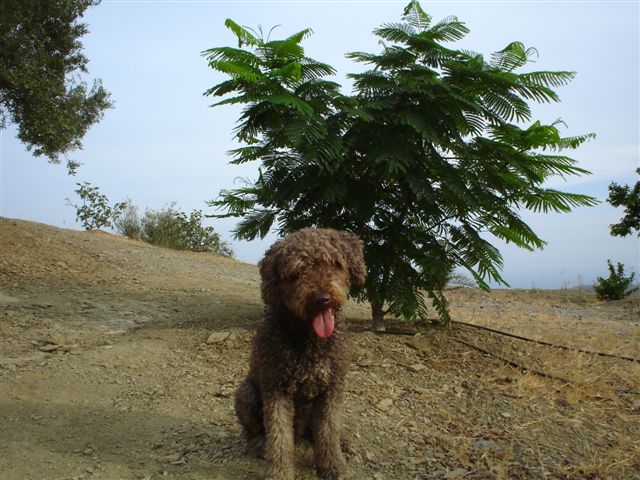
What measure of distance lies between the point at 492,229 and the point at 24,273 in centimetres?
764

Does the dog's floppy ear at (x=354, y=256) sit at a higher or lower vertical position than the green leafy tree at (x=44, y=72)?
lower

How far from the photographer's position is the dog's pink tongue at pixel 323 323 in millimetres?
3393

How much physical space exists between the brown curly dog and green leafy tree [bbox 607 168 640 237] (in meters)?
12.2

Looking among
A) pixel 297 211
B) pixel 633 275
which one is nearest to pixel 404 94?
pixel 297 211

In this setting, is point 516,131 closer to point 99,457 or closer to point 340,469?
point 340,469

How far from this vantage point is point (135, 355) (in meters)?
5.90

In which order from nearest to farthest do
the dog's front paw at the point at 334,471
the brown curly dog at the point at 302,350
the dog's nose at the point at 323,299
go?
the dog's nose at the point at 323,299 → the brown curly dog at the point at 302,350 → the dog's front paw at the point at 334,471

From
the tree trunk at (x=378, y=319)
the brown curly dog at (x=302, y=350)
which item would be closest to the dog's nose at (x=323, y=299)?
the brown curly dog at (x=302, y=350)

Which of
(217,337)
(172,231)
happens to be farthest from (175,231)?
(217,337)

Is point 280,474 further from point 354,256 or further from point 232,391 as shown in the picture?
point 232,391

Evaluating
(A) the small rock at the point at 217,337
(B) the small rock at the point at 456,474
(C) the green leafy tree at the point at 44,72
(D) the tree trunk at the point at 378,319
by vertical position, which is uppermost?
(C) the green leafy tree at the point at 44,72

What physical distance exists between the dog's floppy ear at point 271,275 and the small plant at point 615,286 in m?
11.7

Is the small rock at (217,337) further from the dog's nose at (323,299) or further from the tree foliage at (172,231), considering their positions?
the tree foliage at (172,231)

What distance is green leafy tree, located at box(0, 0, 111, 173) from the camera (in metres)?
10.5
